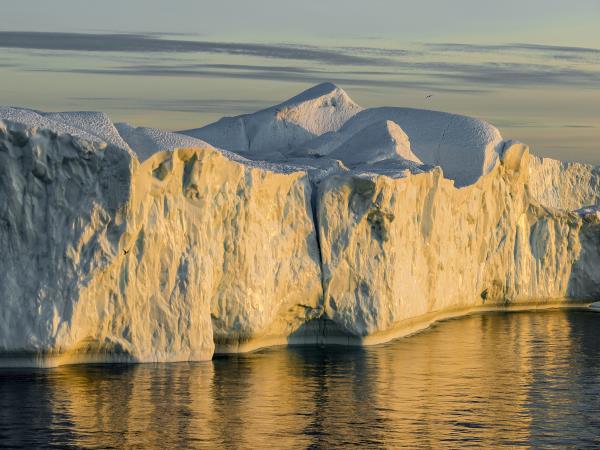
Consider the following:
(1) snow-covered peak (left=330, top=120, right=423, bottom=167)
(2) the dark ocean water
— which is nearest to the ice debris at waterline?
(1) snow-covered peak (left=330, top=120, right=423, bottom=167)

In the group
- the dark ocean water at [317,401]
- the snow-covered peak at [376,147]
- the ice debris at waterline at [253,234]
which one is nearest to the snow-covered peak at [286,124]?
the ice debris at waterline at [253,234]

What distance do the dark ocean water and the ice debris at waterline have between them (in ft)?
3.54

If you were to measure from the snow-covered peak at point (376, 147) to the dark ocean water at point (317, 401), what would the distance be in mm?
10204

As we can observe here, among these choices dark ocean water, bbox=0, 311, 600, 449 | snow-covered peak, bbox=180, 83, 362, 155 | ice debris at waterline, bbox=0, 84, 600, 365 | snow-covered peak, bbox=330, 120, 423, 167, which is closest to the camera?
dark ocean water, bbox=0, 311, 600, 449

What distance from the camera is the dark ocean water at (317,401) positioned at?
77.0 ft

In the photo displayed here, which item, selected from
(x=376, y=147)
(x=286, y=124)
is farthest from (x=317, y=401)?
(x=286, y=124)

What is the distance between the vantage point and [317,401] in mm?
27516

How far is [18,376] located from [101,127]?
22.9 ft

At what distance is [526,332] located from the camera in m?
43.1

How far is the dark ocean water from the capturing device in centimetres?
2348

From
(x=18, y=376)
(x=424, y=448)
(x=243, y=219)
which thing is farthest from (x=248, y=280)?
(x=424, y=448)

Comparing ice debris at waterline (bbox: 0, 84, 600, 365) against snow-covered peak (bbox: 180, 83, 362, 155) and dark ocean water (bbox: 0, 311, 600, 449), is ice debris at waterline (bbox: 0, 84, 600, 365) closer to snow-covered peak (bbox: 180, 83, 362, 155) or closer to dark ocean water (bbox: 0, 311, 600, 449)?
snow-covered peak (bbox: 180, 83, 362, 155)

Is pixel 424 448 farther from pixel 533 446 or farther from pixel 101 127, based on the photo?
pixel 101 127

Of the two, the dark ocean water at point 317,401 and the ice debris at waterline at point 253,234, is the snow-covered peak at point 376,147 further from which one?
the dark ocean water at point 317,401
